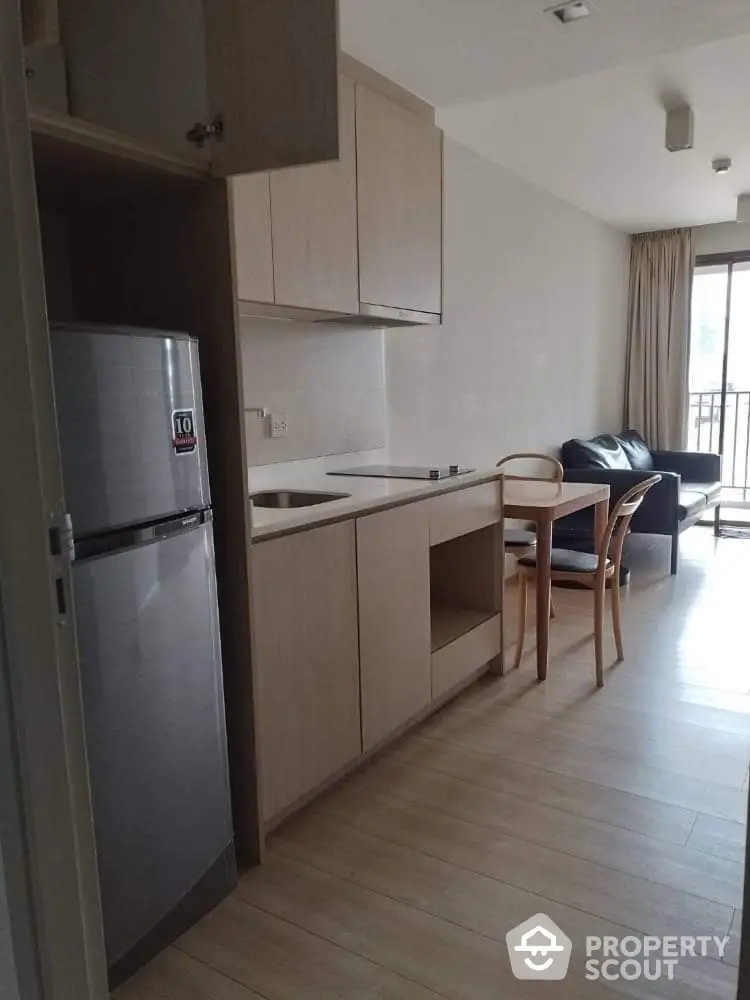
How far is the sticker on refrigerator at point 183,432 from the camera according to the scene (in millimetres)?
1540

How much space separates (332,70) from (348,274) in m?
1.03

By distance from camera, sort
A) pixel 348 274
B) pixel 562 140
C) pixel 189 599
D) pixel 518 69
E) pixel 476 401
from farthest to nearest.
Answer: pixel 476 401
pixel 562 140
pixel 518 69
pixel 348 274
pixel 189 599

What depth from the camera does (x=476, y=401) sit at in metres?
4.22

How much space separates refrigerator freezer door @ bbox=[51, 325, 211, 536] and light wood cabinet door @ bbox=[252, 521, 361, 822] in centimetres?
37

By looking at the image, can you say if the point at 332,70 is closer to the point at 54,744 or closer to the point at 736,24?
the point at 54,744

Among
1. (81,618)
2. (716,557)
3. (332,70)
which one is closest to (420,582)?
(81,618)

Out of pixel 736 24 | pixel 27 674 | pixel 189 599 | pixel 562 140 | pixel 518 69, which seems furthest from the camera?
pixel 562 140

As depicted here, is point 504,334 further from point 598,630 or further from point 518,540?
point 598,630

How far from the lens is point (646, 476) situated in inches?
185

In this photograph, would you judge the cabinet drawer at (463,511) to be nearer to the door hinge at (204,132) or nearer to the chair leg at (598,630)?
the chair leg at (598,630)

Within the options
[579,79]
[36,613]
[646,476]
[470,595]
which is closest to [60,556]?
[36,613]

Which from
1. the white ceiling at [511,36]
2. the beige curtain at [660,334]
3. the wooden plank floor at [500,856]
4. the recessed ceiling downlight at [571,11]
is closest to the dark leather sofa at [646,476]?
the beige curtain at [660,334]

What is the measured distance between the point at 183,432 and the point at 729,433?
689cm

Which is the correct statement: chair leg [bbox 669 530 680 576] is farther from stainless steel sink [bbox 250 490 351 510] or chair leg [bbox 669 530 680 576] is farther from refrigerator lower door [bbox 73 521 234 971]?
refrigerator lower door [bbox 73 521 234 971]
